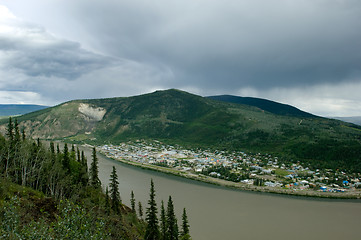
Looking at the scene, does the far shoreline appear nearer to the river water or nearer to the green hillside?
the river water

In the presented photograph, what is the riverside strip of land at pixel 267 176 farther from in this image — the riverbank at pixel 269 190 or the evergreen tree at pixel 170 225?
Answer: the evergreen tree at pixel 170 225

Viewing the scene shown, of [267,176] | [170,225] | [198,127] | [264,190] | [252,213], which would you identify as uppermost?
[198,127]

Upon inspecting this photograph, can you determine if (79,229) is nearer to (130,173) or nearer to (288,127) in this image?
(130,173)

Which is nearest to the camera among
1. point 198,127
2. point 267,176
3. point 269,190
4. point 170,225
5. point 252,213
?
point 170,225

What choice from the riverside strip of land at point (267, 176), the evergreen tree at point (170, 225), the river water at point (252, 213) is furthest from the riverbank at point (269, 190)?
the evergreen tree at point (170, 225)

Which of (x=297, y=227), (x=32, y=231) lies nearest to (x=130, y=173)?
(x=297, y=227)

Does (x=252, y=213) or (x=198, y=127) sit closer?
(x=252, y=213)

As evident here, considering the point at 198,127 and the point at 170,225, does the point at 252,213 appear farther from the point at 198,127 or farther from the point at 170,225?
the point at 198,127

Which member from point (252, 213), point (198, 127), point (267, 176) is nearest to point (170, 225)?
point (252, 213)
